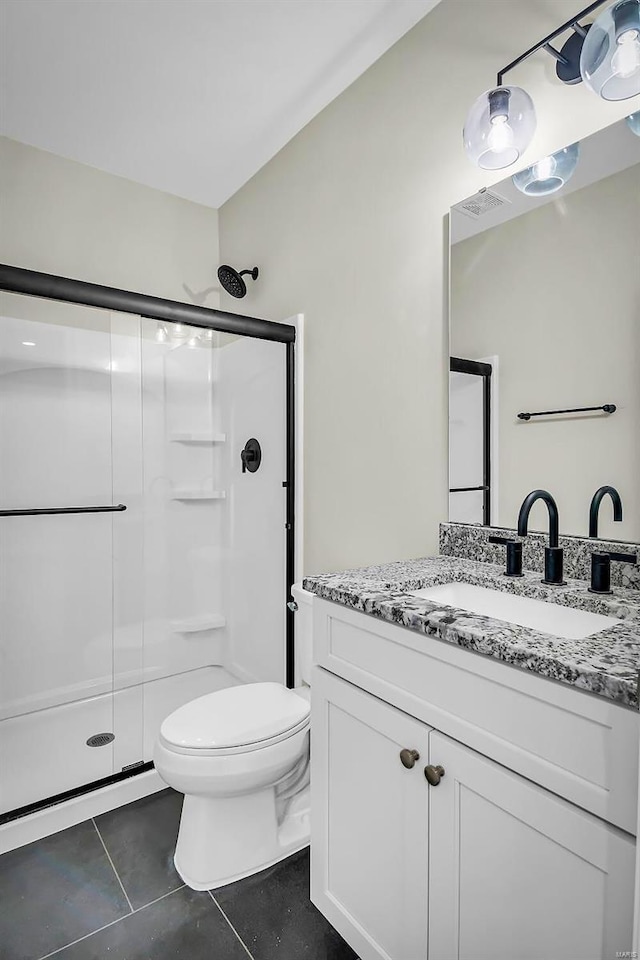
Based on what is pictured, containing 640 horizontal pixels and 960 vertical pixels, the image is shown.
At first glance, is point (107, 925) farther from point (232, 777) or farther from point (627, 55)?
point (627, 55)

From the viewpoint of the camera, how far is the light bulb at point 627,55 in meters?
1.07

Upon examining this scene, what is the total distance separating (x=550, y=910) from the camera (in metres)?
0.79

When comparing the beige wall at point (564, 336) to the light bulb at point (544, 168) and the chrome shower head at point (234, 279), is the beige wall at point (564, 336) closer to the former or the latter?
the light bulb at point (544, 168)

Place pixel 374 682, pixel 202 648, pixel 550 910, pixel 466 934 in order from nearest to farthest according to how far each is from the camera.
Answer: pixel 550 910, pixel 466 934, pixel 374 682, pixel 202 648

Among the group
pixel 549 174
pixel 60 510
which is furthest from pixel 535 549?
pixel 60 510

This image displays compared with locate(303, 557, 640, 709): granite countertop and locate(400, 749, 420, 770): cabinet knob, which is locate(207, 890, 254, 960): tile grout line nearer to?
locate(400, 749, 420, 770): cabinet knob

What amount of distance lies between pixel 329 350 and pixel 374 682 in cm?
130

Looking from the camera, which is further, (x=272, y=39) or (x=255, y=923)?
(x=272, y=39)

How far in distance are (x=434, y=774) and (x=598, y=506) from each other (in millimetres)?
702

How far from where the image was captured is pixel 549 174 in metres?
1.30

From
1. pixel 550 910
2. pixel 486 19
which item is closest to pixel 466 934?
pixel 550 910

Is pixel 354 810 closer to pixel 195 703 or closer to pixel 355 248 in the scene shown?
pixel 195 703

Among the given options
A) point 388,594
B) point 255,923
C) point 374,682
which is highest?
point 388,594

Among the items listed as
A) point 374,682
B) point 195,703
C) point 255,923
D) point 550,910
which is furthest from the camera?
point 195,703
